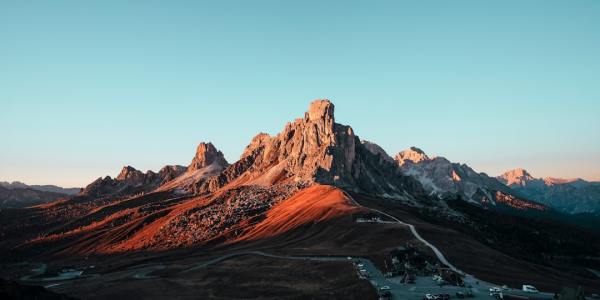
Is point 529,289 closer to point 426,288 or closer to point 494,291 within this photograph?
point 494,291

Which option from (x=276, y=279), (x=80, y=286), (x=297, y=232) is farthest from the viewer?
(x=297, y=232)

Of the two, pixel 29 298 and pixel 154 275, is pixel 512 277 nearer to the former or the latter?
pixel 29 298

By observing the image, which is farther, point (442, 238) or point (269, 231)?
A: point (269, 231)

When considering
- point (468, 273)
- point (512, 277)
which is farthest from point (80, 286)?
point (512, 277)

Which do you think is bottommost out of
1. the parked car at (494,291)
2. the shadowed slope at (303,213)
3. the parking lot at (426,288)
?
the parking lot at (426,288)

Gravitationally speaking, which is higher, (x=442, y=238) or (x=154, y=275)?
(x=442, y=238)

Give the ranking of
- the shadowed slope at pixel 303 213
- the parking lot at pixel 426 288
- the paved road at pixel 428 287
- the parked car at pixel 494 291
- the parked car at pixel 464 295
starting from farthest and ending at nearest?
the shadowed slope at pixel 303 213, the paved road at pixel 428 287, the parking lot at pixel 426 288, the parked car at pixel 494 291, the parked car at pixel 464 295

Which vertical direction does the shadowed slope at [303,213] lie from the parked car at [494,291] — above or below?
above

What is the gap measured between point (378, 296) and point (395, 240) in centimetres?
4637

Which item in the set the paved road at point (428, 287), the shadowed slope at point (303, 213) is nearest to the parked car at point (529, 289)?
the paved road at point (428, 287)

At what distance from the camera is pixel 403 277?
81.1 m

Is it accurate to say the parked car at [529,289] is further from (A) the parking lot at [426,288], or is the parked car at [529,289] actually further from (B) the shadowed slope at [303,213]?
(B) the shadowed slope at [303,213]

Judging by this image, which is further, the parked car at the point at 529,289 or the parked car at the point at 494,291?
the parked car at the point at 529,289

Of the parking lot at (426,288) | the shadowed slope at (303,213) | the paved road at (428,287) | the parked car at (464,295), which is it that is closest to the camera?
the parked car at (464,295)
